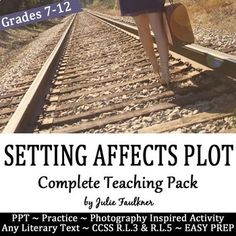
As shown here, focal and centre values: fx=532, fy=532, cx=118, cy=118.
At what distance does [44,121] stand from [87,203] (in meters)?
2.18

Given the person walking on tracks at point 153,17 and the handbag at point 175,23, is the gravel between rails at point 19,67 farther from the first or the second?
the handbag at point 175,23

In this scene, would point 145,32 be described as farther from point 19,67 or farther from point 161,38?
point 19,67

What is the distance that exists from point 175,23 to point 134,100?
0.81 metres

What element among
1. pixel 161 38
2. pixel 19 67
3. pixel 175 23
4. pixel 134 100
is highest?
pixel 175 23

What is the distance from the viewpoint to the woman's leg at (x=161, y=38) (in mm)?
4699

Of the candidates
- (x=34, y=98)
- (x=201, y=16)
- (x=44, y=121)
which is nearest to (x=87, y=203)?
(x=44, y=121)

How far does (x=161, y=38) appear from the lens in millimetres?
4766

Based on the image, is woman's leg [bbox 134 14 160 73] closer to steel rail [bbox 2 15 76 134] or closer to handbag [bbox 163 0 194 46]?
handbag [bbox 163 0 194 46]

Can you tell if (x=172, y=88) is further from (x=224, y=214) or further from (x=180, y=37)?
(x=224, y=214)

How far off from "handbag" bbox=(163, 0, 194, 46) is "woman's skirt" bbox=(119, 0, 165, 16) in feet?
0.37

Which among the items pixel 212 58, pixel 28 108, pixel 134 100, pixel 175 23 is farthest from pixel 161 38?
pixel 28 108

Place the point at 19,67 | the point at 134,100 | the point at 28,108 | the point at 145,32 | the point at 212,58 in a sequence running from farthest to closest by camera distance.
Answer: the point at 19,67, the point at 212,58, the point at 145,32, the point at 28,108, the point at 134,100

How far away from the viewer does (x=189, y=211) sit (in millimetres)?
2309

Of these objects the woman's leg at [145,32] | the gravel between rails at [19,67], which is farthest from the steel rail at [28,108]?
the woman's leg at [145,32]
